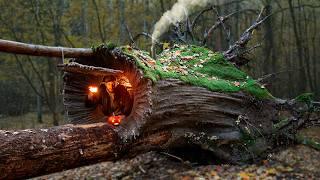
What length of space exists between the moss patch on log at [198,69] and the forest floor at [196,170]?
1524mm

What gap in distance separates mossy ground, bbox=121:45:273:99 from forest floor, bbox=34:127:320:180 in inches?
60.4

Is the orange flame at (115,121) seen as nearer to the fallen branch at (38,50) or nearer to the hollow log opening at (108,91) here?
the hollow log opening at (108,91)

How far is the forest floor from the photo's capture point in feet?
24.1

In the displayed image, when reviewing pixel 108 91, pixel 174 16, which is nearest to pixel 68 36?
pixel 174 16

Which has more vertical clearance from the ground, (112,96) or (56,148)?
(112,96)

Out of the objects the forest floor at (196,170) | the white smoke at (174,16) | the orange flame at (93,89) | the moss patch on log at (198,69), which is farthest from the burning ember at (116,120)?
the white smoke at (174,16)

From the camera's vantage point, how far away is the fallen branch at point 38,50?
4.78 meters

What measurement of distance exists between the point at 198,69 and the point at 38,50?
3.29m

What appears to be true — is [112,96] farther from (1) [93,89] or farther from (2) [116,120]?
(2) [116,120]

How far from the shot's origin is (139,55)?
19.4ft


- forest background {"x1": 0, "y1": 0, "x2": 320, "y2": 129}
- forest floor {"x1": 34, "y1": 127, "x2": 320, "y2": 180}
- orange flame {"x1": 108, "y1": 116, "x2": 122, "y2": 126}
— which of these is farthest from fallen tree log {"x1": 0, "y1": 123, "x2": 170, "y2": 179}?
forest background {"x1": 0, "y1": 0, "x2": 320, "y2": 129}

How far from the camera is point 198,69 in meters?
7.15

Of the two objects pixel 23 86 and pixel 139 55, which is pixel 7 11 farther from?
pixel 139 55

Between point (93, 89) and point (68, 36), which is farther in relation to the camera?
point (68, 36)
